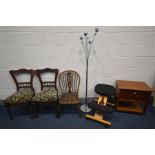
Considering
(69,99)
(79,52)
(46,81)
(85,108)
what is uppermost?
(79,52)

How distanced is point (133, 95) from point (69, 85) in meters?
1.21

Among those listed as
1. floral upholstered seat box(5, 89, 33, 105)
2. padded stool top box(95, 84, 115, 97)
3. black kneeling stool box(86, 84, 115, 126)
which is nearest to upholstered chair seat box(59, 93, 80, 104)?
black kneeling stool box(86, 84, 115, 126)

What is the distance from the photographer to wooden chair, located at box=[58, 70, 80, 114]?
249cm

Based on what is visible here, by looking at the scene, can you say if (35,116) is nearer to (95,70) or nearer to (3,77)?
(3,77)

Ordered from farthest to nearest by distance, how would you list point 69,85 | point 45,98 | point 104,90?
point 69,85 → point 104,90 → point 45,98

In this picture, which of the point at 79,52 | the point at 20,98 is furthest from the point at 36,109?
the point at 79,52

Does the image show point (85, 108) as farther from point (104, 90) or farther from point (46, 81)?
point (46, 81)

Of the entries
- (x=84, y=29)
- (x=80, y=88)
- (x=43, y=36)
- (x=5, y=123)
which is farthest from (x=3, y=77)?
(x=84, y=29)

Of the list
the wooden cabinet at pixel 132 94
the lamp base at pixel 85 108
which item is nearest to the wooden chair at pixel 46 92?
the lamp base at pixel 85 108

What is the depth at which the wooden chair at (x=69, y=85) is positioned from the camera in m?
2.49

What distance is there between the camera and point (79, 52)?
2586 millimetres

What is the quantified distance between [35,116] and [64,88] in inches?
30.4

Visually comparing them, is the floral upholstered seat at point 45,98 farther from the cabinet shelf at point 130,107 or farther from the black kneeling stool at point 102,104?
the cabinet shelf at point 130,107

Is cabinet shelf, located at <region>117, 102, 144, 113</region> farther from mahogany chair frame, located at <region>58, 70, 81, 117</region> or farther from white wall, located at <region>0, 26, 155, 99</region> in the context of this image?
mahogany chair frame, located at <region>58, 70, 81, 117</region>
